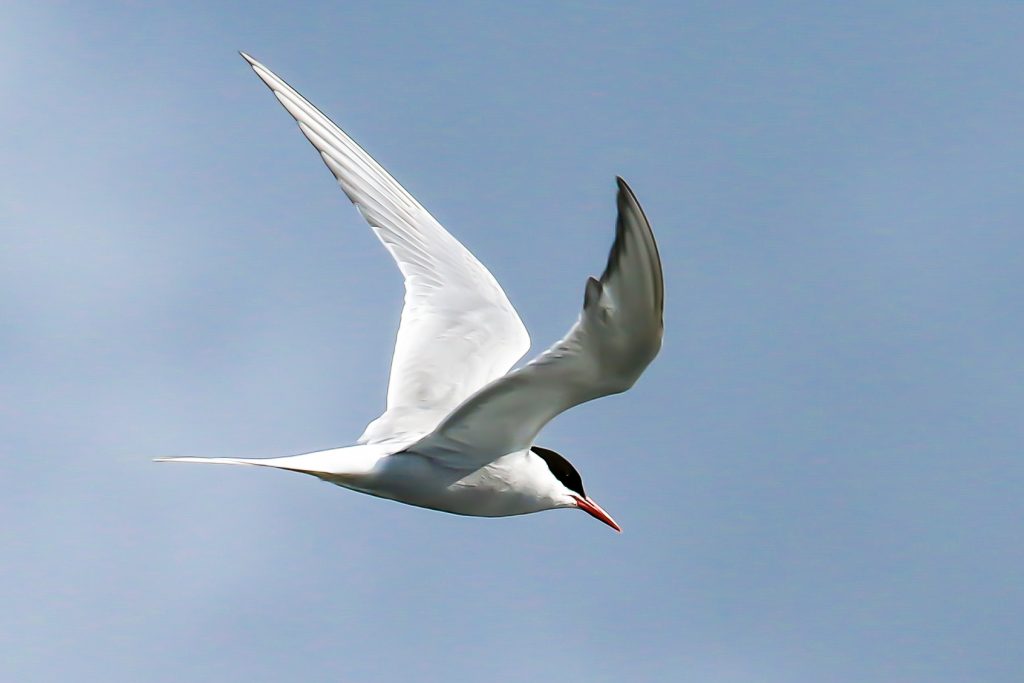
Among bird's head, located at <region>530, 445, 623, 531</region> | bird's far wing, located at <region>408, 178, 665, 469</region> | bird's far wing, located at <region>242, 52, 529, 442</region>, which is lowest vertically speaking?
bird's far wing, located at <region>408, 178, 665, 469</region>

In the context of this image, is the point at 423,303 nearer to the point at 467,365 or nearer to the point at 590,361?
the point at 467,365

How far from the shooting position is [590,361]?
18.9 ft

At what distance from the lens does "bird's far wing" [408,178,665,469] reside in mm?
5160

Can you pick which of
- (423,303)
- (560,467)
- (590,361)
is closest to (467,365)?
(423,303)

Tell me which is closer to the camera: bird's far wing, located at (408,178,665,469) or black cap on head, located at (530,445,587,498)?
bird's far wing, located at (408,178,665,469)

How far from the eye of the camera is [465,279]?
9.04m

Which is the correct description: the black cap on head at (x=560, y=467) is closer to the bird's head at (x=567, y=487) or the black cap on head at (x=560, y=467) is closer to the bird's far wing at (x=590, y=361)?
the bird's head at (x=567, y=487)

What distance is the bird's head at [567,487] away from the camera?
25.7ft

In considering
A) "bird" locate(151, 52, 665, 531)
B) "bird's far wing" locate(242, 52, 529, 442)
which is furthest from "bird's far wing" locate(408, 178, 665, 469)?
"bird's far wing" locate(242, 52, 529, 442)

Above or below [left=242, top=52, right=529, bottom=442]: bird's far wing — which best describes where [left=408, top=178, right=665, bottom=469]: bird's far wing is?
below

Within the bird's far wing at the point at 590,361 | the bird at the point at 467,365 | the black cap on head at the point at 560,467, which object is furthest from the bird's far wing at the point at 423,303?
the bird's far wing at the point at 590,361

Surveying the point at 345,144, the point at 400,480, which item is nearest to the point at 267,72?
the point at 345,144

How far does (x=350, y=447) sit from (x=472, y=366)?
1295mm

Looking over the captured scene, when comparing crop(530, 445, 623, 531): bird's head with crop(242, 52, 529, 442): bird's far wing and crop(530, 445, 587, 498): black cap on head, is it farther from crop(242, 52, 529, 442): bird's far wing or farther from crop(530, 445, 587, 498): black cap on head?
crop(242, 52, 529, 442): bird's far wing
